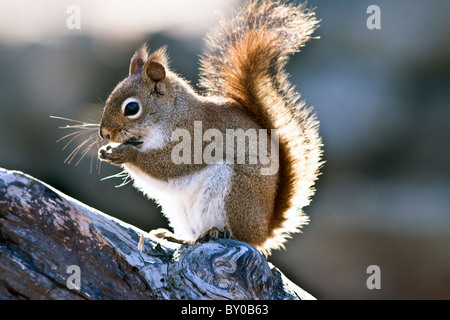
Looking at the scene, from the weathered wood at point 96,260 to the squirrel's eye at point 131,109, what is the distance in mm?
511

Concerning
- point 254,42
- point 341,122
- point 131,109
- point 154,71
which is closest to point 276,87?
point 254,42

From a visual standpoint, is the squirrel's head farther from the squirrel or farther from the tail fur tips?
the tail fur tips

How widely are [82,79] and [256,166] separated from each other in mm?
2941

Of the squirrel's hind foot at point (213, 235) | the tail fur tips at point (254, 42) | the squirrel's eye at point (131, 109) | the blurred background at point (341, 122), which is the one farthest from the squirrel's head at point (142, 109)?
the blurred background at point (341, 122)

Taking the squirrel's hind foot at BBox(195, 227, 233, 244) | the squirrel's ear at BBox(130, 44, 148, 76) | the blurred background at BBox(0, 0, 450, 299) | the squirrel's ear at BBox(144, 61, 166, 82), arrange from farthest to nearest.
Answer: the blurred background at BBox(0, 0, 450, 299), the squirrel's ear at BBox(130, 44, 148, 76), the squirrel's ear at BBox(144, 61, 166, 82), the squirrel's hind foot at BBox(195, 227, 233, 244)

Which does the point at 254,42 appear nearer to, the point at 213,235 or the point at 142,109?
the point at 142,109

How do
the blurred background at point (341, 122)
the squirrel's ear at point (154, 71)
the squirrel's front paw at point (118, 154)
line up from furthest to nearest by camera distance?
1. the blurred background at point (341, 122)
2. the squirrel's ear at point (154, 71)
3. the squirrel's front paw at point (118, 154)

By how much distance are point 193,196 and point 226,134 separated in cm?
29

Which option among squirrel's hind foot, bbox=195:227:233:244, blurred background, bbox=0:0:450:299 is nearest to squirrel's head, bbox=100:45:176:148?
squirrel's hind foot, bbox=195:227:233:244

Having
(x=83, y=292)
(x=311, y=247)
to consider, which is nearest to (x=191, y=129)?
(x=83, y=292)

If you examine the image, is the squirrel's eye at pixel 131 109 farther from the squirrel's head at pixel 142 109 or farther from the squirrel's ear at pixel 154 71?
the squirrel's ear at pixel 154 71

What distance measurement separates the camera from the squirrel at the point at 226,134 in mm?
1913

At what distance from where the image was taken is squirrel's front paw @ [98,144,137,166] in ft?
6.40

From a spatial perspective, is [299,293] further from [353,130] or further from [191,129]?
[353,130]
